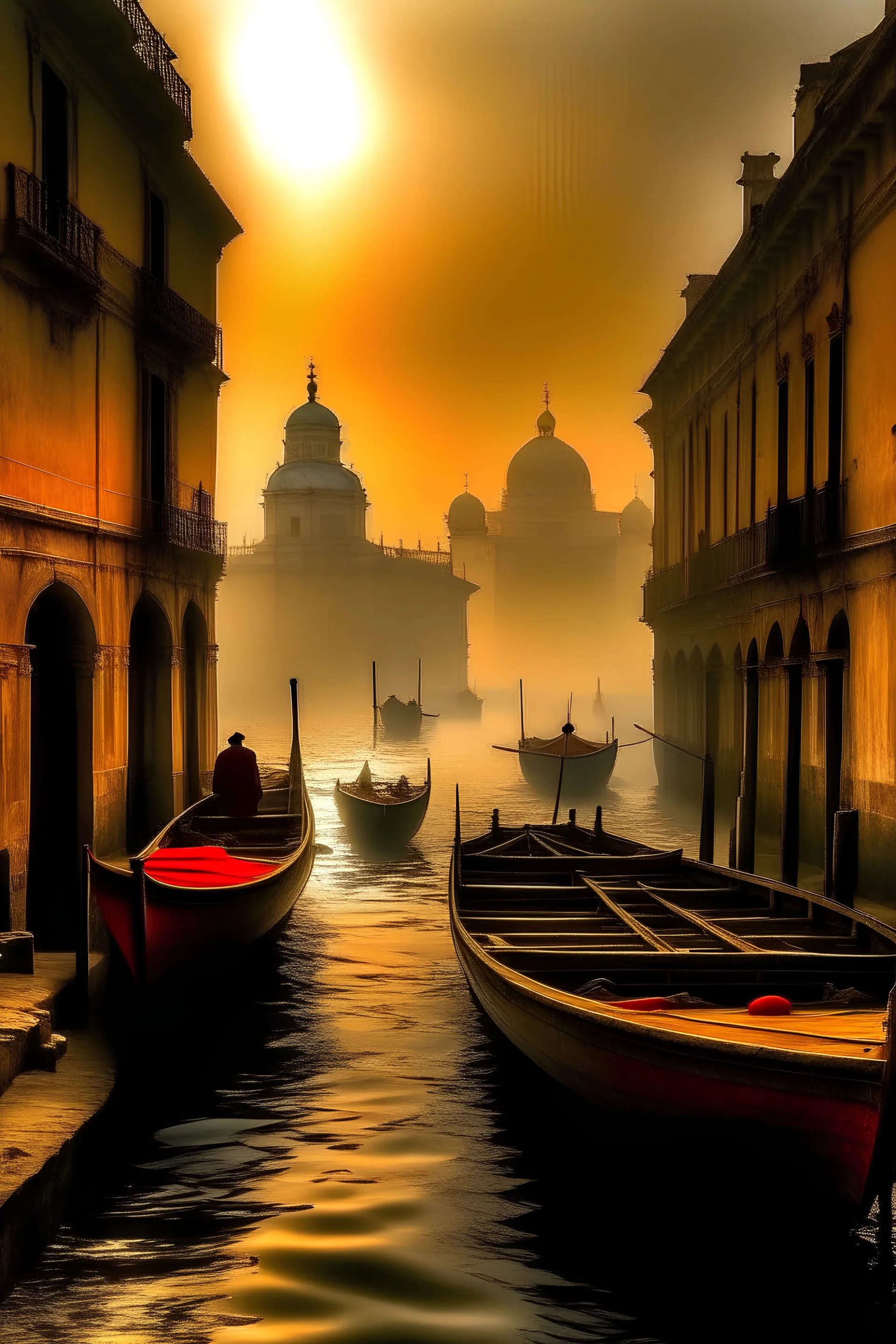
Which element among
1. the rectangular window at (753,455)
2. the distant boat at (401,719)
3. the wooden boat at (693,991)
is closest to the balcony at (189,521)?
the wooden boat at (693,991)

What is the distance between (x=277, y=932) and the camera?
13789 mm

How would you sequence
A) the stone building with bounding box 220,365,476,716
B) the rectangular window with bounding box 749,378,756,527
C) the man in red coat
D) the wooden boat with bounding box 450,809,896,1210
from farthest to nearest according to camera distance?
the stone building with bounding box 220,365,476,716 < the rectangular window with bounding box 749,378,756,527 < the man in red coat < the wooden boat with bounding box 450,809,896,1210

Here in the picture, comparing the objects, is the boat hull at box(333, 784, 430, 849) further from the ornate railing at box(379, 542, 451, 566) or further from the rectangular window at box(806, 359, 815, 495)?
the ornate railing at box(379, 542, 451, 566)

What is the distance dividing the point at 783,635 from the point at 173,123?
30.9ft

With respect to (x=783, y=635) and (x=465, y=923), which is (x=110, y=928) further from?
(x=783, y=635)

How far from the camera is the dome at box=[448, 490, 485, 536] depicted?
90.2 meters

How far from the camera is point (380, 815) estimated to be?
20969 millimetres

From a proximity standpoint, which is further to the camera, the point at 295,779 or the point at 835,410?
the point at 295,779

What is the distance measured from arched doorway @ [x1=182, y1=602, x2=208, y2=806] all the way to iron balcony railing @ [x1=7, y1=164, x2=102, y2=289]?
6.05 m

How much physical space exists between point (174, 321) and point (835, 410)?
7648 mm

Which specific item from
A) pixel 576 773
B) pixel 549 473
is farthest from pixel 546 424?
pixel 576 773

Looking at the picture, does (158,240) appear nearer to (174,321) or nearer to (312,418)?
(174,321)

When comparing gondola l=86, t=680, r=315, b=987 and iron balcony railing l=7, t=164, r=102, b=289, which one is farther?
iron balcony railing l=7, t=164, r=102, b=289

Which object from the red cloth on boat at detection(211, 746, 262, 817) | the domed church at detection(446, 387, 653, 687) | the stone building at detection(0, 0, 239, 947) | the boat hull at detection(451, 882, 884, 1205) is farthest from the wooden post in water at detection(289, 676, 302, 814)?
the domed church at detection(446, 387, 653, 687)
